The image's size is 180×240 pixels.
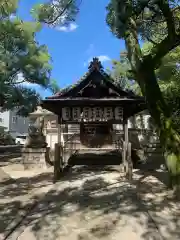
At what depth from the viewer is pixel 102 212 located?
7777mm

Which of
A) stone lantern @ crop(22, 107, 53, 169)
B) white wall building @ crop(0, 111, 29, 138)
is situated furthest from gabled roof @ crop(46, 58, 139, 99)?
white wall building @ crop(0, 111, 29, 138)

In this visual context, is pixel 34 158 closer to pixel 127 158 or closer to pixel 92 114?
pixel 92 114

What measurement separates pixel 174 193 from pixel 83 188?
2.94 meters

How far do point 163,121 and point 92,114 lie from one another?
4.26 metres

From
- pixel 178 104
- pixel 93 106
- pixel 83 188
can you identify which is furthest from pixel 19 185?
pixel 178 104

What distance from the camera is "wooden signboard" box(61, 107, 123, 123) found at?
13.4 meters

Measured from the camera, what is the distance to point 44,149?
16.7 m

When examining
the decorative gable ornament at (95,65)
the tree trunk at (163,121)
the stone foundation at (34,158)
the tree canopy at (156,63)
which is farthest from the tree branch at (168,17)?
the stone foundation at (34,158)

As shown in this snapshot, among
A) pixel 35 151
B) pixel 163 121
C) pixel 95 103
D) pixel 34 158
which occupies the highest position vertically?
pixel 95 103

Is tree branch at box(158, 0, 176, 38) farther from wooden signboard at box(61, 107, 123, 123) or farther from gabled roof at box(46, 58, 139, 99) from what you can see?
wooden signboard at box(61, 107, 123, 123)

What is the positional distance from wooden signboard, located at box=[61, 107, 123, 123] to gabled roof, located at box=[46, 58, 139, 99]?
0.69m

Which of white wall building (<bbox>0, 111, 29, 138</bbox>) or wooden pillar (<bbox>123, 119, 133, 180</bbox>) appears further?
white wall building (<bbox>0, 111, 29, 138</bbox>)

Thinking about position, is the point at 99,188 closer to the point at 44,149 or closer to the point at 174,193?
the point at 174,193

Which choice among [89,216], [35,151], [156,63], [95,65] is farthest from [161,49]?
[35,151]
